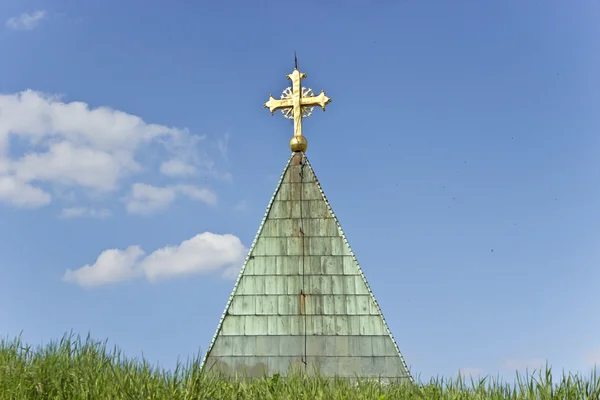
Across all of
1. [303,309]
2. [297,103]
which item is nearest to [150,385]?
[303,309]

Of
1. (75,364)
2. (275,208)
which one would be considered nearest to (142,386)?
(75,364)

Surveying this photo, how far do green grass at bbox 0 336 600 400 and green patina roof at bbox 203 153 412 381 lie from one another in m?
2.28

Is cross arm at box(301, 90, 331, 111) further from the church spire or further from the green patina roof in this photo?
the green patina roof

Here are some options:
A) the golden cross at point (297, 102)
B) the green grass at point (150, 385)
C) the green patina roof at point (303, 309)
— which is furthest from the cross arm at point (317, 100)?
the green grass at point (150, 385)

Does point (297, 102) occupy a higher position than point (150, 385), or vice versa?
point (297, 102)

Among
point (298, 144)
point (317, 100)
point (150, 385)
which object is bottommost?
point (150, 385)

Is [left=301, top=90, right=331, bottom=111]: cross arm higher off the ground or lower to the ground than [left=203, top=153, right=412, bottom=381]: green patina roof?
higher

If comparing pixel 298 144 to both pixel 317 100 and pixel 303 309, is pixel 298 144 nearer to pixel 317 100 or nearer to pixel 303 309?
pixel 317 100

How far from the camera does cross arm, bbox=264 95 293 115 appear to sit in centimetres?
1491

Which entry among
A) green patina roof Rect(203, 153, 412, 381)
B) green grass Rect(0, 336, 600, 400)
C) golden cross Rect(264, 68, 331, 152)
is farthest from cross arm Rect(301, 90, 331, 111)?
green grass Rect(0, 336, 600, 400)

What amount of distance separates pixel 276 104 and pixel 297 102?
0.52 meters

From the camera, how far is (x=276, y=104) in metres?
15.0

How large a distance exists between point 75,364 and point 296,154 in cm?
682

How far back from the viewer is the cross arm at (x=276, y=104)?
14.9 metres
